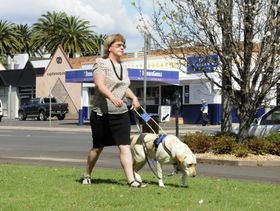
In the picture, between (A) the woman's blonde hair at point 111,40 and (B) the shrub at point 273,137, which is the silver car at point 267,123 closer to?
(B) the shrub at point 273,137

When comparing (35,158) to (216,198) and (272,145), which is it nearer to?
(272,145)

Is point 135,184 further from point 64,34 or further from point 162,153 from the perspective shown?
point 64,34

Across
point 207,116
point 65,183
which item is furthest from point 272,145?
point 207,116

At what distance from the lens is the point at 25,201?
24.2 feet

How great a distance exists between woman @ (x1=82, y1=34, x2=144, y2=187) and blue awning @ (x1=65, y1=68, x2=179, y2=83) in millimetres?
31178

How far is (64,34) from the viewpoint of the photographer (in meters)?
79.2

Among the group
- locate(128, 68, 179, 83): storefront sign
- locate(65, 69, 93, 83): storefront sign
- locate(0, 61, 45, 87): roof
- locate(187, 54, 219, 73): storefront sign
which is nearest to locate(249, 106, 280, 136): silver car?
locate(187, 54, 219, 73): storefront sign

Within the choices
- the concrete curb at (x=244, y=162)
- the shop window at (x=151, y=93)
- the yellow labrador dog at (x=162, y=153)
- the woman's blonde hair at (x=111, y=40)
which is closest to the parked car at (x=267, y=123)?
the concrete curb at (x=244, y=162)

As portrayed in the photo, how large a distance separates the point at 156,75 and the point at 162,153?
33.1 metres

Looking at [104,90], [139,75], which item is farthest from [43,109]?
[104,90]

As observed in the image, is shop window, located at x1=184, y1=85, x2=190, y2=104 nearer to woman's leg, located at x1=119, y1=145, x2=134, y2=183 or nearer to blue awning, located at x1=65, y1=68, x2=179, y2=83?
blue awning, located at x1=65, y1=68, x2=179, y2=83

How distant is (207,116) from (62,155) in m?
24.7

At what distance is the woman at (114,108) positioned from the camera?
862 cm

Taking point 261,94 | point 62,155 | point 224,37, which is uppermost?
point 224,37
